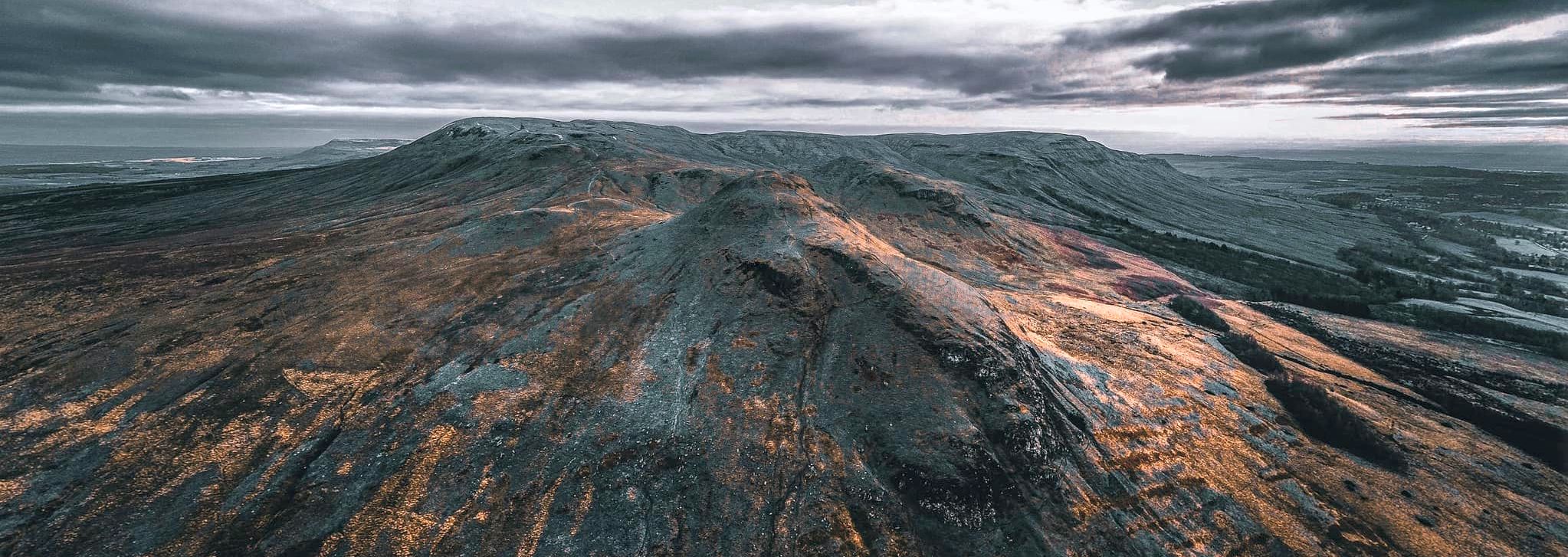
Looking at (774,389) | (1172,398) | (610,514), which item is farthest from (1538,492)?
(610,514)

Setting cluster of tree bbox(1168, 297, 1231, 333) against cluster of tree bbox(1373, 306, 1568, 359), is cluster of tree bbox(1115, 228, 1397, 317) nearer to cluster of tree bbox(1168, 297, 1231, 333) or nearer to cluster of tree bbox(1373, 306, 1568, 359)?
cluster of tree bbox(1373, 306, 1568, 359)

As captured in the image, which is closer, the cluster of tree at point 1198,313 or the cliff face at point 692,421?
the cliff face at point 692,421

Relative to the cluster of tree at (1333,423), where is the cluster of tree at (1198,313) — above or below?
above

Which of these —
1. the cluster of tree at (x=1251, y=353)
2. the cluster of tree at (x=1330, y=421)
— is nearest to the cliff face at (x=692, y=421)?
the cluster of tree at (x=1330, y=421)

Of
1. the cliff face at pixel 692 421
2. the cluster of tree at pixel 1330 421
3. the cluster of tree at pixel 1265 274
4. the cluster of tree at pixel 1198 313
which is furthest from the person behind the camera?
the cluster of tree at pixel 1265 274

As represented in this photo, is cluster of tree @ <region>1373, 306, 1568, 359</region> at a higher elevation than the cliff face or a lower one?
lower

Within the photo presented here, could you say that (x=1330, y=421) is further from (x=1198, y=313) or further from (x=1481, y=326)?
(x=1481, y=326)

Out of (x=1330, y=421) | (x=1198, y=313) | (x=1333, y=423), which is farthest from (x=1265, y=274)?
(x=1333, y=423)

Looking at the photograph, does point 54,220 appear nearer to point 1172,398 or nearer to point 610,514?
point 610,514

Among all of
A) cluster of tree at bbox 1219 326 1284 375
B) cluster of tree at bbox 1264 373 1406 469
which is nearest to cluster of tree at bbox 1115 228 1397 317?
cluster of tree at bbox 1219 326 1284 375

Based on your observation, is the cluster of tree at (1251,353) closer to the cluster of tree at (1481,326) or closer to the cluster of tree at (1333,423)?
→ the cluster of tree at (1333,423)
